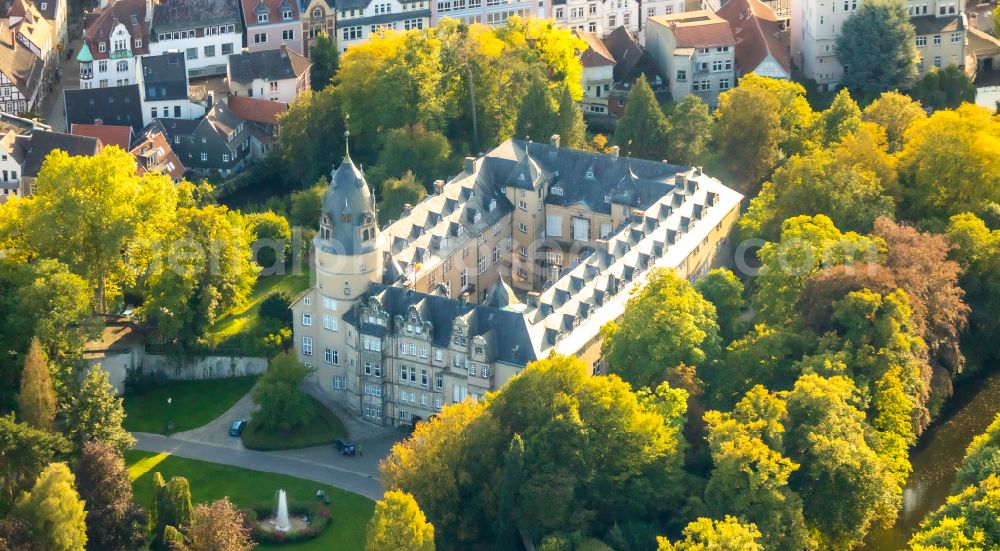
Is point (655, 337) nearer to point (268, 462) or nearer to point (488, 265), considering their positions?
point (488, 265)

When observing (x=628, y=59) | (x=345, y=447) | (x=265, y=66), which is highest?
(x=265, y=66)

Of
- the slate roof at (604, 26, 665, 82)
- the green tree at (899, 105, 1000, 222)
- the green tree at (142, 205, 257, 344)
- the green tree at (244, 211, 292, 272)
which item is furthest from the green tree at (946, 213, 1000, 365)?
the green tree at (142, 205, 257, 344)

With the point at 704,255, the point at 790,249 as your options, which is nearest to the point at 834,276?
the point at 790,249

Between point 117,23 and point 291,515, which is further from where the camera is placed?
point 117,23

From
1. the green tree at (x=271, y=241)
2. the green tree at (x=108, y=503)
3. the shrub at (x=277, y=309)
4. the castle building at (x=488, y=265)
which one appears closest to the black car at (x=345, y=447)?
the castle building at (x=488, y=265)

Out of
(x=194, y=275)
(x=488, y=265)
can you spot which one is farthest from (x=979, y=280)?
(x=194, y=275)

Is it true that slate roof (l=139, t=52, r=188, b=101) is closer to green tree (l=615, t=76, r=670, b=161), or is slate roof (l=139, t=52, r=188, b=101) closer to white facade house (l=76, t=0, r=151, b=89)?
white facade house (l=76, t=0, r=151, b=89)
